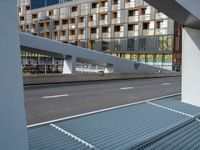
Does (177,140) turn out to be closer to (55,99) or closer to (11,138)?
(11,138)

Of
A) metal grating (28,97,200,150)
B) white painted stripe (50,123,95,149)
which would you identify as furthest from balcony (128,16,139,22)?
white painted stripe (50,123,95,149)

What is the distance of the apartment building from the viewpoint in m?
46.0

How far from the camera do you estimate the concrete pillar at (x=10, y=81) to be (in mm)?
1984

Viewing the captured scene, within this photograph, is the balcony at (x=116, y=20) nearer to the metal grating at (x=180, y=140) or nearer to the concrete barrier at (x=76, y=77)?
the concrete barrier at (x=76, y=77)

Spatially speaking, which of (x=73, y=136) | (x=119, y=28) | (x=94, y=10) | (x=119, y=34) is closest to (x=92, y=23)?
(x=94, y=10)

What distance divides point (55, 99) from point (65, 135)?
9.21 meters

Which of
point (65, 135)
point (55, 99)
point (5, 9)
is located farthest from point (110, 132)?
point (55, 99)

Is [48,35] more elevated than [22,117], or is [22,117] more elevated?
[48,35]

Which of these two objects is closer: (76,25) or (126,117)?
(126,117)

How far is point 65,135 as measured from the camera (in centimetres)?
429

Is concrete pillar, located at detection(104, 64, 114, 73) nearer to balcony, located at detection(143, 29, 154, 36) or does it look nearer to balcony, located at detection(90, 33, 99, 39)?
balcony, located at detection(143, 29, 154, 36)

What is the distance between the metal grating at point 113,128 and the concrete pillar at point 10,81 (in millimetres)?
1571

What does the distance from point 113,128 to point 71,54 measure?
19.1 meters

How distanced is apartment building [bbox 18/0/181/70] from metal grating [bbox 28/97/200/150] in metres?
39.7
